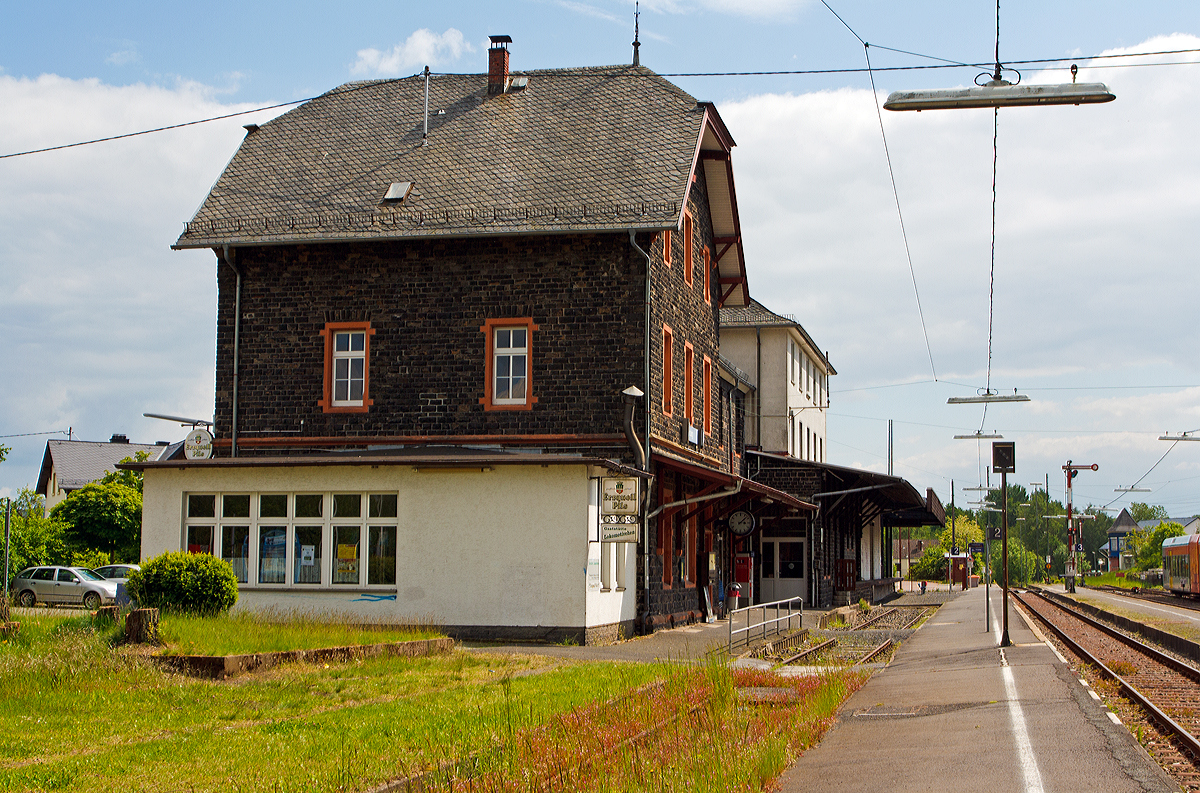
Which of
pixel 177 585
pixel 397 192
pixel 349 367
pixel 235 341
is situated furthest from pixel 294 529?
pixel 397 192

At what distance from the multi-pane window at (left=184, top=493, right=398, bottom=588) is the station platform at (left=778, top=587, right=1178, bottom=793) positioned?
9.33 meters

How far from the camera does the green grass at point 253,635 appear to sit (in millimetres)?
14023

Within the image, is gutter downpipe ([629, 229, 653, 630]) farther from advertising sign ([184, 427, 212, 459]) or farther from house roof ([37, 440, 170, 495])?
house roof ([37, 440, 170, 495])

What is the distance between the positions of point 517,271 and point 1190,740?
53.0ft

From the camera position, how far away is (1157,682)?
50.9 ft

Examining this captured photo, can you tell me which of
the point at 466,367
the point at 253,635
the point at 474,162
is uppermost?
the point at 474,162

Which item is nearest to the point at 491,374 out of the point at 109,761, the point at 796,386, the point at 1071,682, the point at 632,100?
the point at 632,100

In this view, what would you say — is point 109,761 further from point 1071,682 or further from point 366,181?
point 366,181

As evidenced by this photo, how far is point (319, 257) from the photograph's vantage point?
24.7 metres

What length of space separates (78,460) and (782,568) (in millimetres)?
48078

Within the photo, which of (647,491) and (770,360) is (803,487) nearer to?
(770,360)

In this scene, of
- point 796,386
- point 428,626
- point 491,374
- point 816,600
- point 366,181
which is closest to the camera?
point 428,626

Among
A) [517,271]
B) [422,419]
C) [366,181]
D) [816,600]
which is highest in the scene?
[366,181]

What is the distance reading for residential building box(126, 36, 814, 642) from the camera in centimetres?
2120
